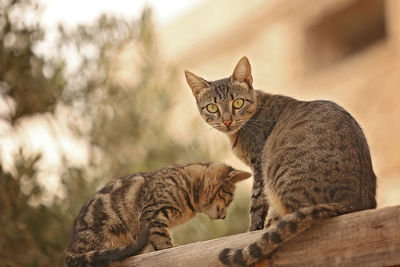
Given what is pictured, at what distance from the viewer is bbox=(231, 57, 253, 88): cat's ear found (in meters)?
3.53

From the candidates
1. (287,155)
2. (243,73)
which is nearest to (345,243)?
(287,155)

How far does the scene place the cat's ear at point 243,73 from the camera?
139 inches

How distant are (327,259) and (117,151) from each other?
15.6ft

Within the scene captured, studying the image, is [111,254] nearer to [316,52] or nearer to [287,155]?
[287,155]

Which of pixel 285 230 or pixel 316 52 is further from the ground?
pixel 316 52

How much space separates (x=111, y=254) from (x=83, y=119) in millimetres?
3669

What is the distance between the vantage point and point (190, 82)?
12.3ft

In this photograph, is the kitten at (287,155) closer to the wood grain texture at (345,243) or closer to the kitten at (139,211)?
the wood grain texture at (345,243)

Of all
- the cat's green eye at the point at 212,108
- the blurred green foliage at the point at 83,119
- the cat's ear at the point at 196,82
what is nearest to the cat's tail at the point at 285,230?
the cat's green eye at the point at 212,108

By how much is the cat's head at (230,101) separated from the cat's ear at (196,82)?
0.03 ft

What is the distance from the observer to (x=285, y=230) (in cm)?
236

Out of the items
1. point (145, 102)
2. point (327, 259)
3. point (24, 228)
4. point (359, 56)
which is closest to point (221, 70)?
point (359, 56)

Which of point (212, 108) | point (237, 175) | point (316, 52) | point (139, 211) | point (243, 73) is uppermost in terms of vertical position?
point (316, 52)

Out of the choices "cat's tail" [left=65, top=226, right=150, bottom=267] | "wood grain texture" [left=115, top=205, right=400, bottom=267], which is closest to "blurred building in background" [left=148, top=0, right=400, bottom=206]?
"cat's tail" [left=65, top=226, right=150, bottom=267]
